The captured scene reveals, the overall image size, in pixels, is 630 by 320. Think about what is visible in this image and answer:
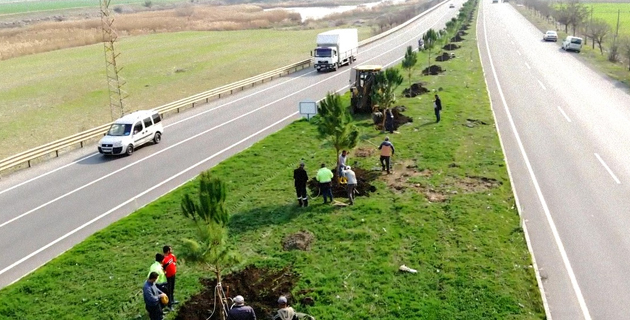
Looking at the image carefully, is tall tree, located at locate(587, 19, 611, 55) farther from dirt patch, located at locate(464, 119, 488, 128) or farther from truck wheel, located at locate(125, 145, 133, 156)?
truck wheel, located at locate(125, 145, 133, 156)

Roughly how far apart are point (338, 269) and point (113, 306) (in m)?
5.60

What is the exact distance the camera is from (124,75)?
2360 inches

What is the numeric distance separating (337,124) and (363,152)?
194 inches

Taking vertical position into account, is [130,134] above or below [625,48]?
below

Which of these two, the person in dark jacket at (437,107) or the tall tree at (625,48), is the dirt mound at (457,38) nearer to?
the tall tree at (625,48)

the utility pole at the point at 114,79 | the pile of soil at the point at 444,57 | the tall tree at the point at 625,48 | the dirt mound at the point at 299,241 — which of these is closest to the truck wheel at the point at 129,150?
the utility pole at the point at 114,79

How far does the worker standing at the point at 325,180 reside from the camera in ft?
60.3

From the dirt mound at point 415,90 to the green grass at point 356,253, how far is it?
14.0 metres

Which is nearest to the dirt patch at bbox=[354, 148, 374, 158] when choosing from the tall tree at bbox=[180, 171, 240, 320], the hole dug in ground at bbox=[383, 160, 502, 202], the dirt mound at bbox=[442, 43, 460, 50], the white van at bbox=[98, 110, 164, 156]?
the hole dug in ground at bbox=[383, 160, 502, 202]

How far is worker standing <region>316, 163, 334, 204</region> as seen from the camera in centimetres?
1839

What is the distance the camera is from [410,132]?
27.9 metres

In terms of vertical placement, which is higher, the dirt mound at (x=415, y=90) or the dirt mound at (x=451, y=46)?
the dirt mound at (x=451, y=46)

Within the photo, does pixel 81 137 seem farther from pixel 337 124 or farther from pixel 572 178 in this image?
pixel 572 178

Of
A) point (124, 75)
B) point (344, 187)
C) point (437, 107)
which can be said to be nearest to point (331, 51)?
point (124, 75)
